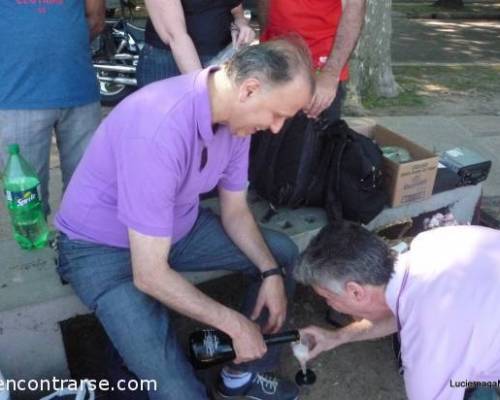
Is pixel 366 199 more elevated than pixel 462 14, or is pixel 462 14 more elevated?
pixel 366 199

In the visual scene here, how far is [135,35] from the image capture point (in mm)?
5941

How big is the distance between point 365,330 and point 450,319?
0.68 m

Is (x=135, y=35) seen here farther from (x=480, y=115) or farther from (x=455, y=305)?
(x=455, y=305)

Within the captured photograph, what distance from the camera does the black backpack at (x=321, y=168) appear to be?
273 centimetres

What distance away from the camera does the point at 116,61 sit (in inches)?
236

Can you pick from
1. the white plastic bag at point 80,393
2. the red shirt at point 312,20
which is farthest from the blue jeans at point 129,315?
the red shirt at point 312,20

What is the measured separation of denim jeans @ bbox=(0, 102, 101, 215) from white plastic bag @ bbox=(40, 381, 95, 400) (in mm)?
1031

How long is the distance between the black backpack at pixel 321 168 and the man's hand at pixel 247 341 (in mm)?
990

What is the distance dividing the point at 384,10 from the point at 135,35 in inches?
106

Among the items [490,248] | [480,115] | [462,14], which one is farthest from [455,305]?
[462,14]

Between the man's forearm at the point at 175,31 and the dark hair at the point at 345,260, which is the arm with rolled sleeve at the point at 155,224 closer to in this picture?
the dark hair at the point at 345,260

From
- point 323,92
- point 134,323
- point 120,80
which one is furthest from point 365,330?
point 120,80

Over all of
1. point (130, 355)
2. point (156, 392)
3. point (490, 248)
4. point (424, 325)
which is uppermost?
point (490, 248)

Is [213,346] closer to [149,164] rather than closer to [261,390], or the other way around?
[261,390]
